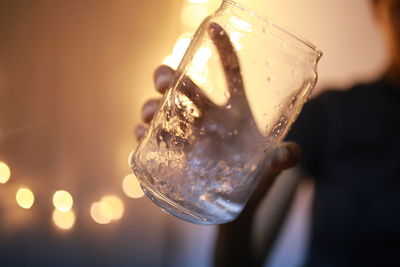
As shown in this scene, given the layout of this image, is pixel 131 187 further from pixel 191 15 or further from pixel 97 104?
pixel 191 15

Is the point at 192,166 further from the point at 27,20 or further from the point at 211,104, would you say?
the point at 27,20

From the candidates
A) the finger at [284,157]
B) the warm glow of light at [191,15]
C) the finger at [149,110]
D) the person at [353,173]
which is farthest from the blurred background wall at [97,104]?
the finger at [284,157]

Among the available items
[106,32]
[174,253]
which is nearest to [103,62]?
[106,32]

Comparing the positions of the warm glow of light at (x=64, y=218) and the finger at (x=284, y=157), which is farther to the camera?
the warm glow of light at (x=64, y=218)

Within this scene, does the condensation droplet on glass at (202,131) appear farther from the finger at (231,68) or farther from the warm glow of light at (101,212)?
the warm glow of light at (101,212)

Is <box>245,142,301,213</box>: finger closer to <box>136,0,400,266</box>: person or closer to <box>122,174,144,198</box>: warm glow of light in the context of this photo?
<box>136,0,400,266</box>: person

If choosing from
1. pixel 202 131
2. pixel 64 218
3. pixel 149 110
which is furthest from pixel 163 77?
pixel 64 218
